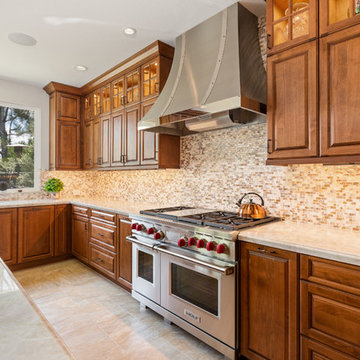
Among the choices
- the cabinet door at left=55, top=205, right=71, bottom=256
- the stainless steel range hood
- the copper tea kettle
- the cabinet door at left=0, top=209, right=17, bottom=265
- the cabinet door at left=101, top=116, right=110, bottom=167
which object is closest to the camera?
the stainless steel range hood

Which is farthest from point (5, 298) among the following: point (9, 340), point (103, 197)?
point (103, 197)

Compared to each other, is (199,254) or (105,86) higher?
(105,86)

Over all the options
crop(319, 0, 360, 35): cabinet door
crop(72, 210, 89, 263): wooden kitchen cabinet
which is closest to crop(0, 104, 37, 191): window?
crop(72, 210, 89, 263): wooden kitchen cabinet

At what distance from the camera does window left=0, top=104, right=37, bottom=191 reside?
14.0ft

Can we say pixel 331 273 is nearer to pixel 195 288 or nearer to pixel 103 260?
pixel 195 288

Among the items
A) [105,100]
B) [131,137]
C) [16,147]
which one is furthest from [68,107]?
[131,137]

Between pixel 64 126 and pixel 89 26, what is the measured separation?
2.13 m

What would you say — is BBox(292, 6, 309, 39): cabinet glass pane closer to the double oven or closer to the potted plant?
the double oven

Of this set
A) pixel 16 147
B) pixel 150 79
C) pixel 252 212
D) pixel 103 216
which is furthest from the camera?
pixel 16 147

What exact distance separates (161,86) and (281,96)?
148cm

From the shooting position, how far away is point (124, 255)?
2967mm

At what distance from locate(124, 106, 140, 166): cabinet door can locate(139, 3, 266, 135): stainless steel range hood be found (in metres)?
0.58

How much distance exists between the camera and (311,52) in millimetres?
1813

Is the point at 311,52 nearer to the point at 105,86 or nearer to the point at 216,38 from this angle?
the point at 216,38
